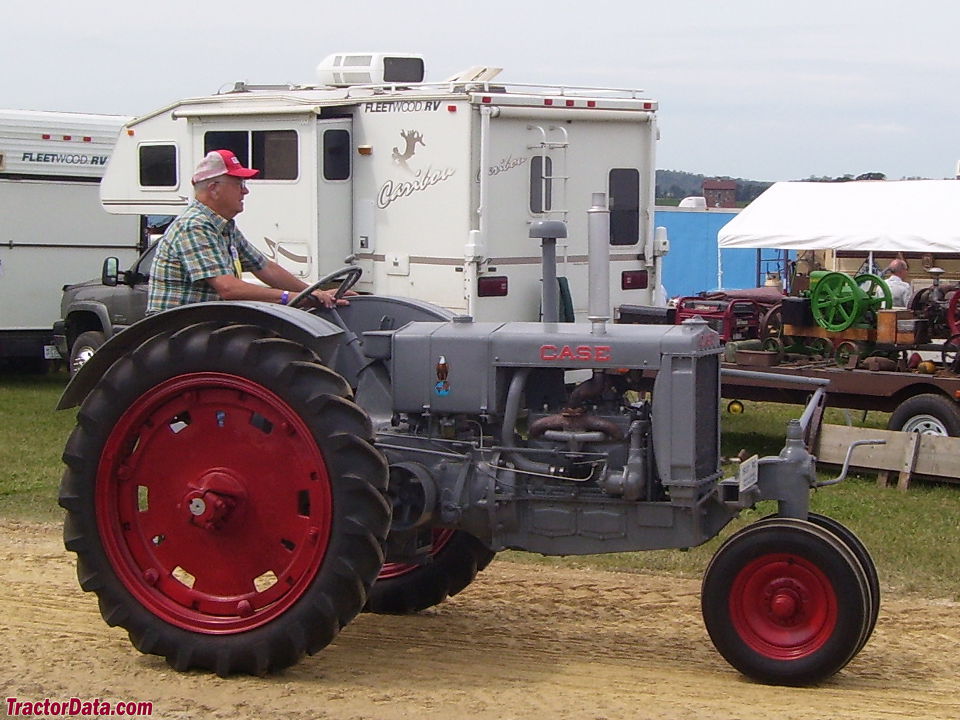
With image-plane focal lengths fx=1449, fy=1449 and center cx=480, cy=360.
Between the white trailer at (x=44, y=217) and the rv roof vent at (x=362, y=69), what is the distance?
449 cm

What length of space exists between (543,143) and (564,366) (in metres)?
6.29

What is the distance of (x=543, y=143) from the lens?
1162cm

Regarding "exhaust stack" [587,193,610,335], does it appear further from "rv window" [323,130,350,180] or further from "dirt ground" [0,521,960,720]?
"rv window" [323,130,350,180]

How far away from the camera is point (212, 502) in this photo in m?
5.46

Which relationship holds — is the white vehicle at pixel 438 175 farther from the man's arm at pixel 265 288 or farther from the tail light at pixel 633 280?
the man's arm at pixel 265 288

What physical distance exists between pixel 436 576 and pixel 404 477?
37.4 inches

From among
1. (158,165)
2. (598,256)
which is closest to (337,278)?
(598,256)

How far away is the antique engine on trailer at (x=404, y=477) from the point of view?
532 cm

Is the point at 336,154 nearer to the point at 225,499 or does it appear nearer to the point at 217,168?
the point at 217,168

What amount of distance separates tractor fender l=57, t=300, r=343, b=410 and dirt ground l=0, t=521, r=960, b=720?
3.66 feet

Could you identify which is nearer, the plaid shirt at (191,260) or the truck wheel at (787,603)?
the truck wheel at (787,603)

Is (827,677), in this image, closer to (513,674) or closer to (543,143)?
(513,674)

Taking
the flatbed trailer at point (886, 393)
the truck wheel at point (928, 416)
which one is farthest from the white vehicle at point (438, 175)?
the truck wheel at point (928, 416)

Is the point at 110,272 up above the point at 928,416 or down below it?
above
